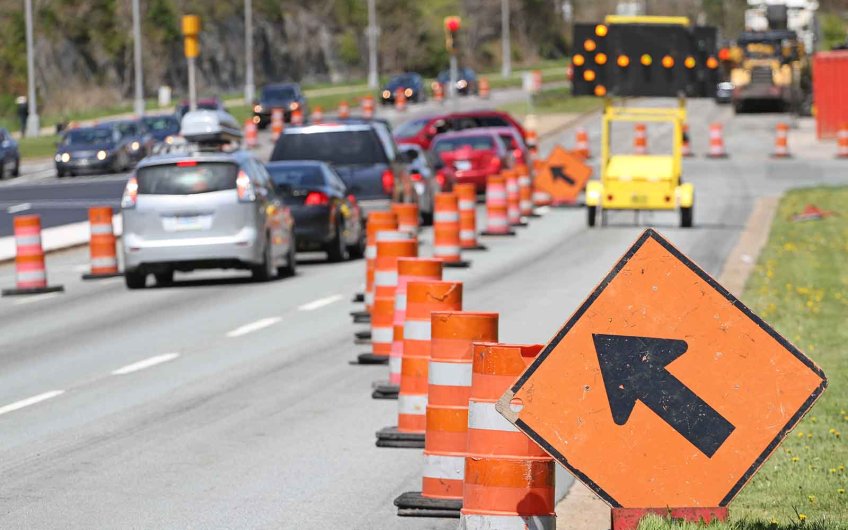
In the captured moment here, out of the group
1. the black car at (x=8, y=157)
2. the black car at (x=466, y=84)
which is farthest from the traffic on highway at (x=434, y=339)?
the black car at (x=466, y=84)

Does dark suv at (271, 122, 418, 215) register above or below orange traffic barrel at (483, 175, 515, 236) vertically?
above

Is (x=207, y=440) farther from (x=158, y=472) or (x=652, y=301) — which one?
(x=652, y=301)

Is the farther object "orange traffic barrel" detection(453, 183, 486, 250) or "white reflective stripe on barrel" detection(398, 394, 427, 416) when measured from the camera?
"orange traffic barrel" detection(453, 183, 486, 250)

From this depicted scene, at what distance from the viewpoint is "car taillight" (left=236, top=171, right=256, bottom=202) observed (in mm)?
22172

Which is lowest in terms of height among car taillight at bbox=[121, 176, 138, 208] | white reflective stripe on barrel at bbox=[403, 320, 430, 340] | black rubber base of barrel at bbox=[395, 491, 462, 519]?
black rubber base of barrel at bbox=[395, 491, 462, 519]

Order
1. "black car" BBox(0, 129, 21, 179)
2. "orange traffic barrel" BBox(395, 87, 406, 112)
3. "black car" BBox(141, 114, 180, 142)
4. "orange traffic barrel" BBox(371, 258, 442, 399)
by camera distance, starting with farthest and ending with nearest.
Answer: "orange traffic barrel" BBox(395, 87, 406, 112) → "black car" BBox(141, 114, 180, 142) → "black car" BBox(0, 129, 21, 179) → "orange traffic barrel" BBox(371, 258, 442, 399)

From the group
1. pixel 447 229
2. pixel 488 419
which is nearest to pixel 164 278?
pixel 447 229

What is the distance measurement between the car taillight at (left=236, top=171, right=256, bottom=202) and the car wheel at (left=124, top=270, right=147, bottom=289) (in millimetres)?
1572

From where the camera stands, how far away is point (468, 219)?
90.1ft

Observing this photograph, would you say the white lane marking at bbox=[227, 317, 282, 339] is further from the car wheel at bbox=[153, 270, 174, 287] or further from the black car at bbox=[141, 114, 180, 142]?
the black car at bbox=[141, 114, 180, 142]

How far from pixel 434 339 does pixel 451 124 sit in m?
37.3

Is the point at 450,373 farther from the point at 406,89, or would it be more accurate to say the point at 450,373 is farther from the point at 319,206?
the point at 406,89

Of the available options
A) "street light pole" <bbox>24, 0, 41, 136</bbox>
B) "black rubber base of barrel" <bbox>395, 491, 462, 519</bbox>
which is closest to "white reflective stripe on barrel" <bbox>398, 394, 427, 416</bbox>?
"black rubber base of barrel" <bbox>395, 491, 462, 519</bbox>

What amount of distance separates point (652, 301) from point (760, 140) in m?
53.8
